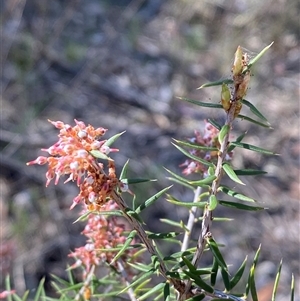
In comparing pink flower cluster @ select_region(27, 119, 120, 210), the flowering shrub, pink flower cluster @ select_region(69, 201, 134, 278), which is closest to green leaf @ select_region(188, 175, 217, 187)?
the flowering shrub

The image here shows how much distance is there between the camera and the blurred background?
3.48 metres

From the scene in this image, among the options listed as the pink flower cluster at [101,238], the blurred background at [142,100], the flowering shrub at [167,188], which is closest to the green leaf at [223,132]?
the flowering shrub at [167,188]

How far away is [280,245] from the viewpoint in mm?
3545

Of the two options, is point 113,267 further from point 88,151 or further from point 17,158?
point 17,158

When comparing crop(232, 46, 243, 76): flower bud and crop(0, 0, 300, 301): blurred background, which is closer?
crop(232, 46, 243, 76): flower bud

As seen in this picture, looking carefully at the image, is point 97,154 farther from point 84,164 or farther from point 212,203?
point 212,203

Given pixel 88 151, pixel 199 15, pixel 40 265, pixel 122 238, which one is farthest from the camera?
pixel 199 15

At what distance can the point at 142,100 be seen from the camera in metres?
4.46

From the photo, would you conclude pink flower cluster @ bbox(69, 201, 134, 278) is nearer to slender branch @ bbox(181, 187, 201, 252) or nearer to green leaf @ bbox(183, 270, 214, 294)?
slender branch @ bbox(181, 187, 201, 252)

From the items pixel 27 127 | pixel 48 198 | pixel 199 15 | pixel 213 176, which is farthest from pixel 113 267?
pixel 199 15

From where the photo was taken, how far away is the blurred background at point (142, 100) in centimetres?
348

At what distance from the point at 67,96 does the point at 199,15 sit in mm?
1935

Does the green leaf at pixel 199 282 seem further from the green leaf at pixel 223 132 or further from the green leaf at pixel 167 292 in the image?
the green leaf at pixel 223 132

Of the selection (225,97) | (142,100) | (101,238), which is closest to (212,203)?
(225,97)
